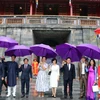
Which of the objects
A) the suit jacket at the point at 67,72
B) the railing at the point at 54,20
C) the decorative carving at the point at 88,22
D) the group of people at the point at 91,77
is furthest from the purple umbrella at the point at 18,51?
the decorative carving at the point at 88,22

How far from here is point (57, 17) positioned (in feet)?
70.0

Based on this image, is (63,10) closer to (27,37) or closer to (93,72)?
(27,37)

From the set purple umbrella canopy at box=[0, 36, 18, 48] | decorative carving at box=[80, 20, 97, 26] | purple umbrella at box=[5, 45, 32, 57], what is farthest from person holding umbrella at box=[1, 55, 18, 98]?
decorative carving at box=[80, 20, 97, 26]

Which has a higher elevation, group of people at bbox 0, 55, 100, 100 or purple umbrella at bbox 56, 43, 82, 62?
purple umbrella at bbox 56, 43, 82, 62

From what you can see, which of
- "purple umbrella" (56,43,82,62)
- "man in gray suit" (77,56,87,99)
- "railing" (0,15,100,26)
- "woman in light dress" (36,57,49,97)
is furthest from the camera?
"railing" (0,15,100,26)

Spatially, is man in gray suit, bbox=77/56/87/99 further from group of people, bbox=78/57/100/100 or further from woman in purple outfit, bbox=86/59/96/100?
woman in purple outfit, bbox=86/59/96/100

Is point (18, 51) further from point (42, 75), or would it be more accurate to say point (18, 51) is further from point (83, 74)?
point (83, 74)

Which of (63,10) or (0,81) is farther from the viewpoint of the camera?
(63,10)

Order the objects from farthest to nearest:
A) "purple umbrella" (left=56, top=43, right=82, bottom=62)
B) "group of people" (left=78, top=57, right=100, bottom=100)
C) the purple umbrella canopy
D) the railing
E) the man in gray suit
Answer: the railing
the man in gray suit
"purple umbrella" (left=56, top=43, right=82, bottom=62)
the purple umbrella canopy
"group of people" (left=78, top=57, right=100, bottom=100)

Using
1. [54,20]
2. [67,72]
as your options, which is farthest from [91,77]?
[54,20]

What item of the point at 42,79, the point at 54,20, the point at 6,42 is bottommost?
the point at 42,79

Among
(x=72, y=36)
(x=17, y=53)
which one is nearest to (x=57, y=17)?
(x=72, y=36)

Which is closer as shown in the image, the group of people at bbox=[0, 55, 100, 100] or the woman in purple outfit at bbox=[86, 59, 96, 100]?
the woman in purple outfit at bbox=[86, 59, 96, 100]

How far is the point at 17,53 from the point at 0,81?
145 centimetres
